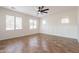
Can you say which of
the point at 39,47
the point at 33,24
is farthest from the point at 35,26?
the point at 39,47

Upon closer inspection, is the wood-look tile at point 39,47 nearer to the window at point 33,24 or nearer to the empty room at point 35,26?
the empty room at point 35,26

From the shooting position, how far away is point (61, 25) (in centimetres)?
787

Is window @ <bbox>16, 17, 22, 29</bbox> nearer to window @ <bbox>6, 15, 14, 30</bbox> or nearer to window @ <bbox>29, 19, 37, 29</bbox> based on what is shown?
window @ <bbox>6, 15, 14, 30</bbox>

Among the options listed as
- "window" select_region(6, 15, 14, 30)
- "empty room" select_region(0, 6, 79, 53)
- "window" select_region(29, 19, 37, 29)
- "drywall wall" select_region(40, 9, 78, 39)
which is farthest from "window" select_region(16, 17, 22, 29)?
"drywall wall" select_region(40, 9, 78, 39)

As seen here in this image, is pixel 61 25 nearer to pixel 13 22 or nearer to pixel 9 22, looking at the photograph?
pixel 13 22

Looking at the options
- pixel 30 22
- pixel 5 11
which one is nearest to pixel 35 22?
pixel 30 22

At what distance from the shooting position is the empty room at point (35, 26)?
5.39m

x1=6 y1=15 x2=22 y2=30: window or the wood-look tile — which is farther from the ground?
x1=6 y1=15 x2=22 y2=30: window

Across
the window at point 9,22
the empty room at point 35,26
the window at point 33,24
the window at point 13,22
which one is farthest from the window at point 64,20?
the window at point 9,22

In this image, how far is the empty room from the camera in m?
5.39

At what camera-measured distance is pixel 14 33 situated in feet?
23.0

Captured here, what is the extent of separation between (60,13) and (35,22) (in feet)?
12.1

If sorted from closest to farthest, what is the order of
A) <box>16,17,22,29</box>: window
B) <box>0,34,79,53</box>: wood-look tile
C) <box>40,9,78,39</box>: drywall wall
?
<box>0,34,79,53</box>: wood-look tile
<box>40,9,78,39</box>: drywall wall
<box>16,17,22,29</box>: window

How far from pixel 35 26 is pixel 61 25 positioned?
12.2 ft
